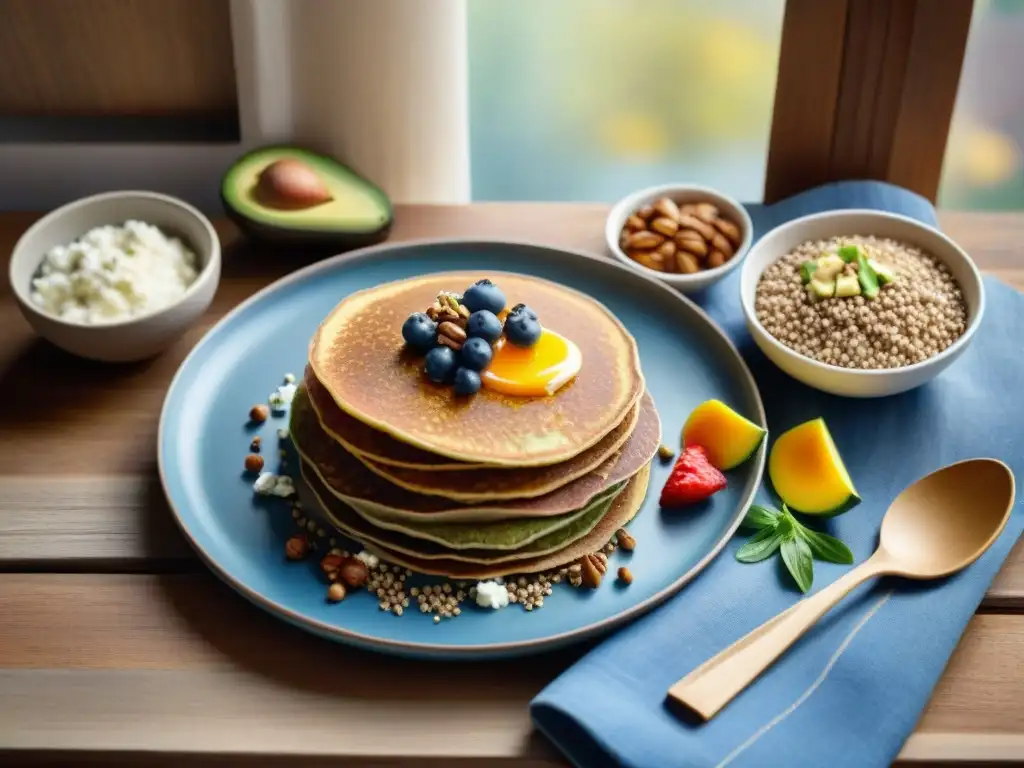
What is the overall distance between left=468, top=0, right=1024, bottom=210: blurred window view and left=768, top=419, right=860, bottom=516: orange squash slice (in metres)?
0.86

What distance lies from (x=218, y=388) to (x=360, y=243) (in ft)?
1.22

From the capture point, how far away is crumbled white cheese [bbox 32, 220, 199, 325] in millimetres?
1526

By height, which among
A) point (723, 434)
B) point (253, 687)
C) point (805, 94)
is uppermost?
point (805, 94)

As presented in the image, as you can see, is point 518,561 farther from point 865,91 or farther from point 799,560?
point 865,91

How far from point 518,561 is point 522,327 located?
283 millimetres

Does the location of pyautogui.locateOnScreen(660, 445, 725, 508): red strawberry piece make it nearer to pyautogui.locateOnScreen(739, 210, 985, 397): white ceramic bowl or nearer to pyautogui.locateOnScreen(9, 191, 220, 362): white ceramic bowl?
pyautogui.locateOnScreen(739, 210, 985, 397): white ceramic bowl

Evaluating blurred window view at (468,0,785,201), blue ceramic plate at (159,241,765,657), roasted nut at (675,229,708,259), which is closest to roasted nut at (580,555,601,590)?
blue ceramic plate at (159,241,765,657)

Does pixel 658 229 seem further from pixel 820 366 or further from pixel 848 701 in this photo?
pixel 848 701

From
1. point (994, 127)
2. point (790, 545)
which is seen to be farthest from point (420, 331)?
point (994, 127)

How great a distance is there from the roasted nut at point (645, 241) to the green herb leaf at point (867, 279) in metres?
0.31

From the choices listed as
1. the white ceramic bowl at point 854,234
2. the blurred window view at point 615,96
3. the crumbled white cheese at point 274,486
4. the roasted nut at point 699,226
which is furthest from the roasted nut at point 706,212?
the crumbled white cheese at point 274,486

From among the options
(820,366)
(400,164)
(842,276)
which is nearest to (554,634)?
(820,366)

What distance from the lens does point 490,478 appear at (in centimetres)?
128

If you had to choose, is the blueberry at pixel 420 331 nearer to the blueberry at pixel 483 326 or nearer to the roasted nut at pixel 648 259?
the blueberry at pixel 483 326
